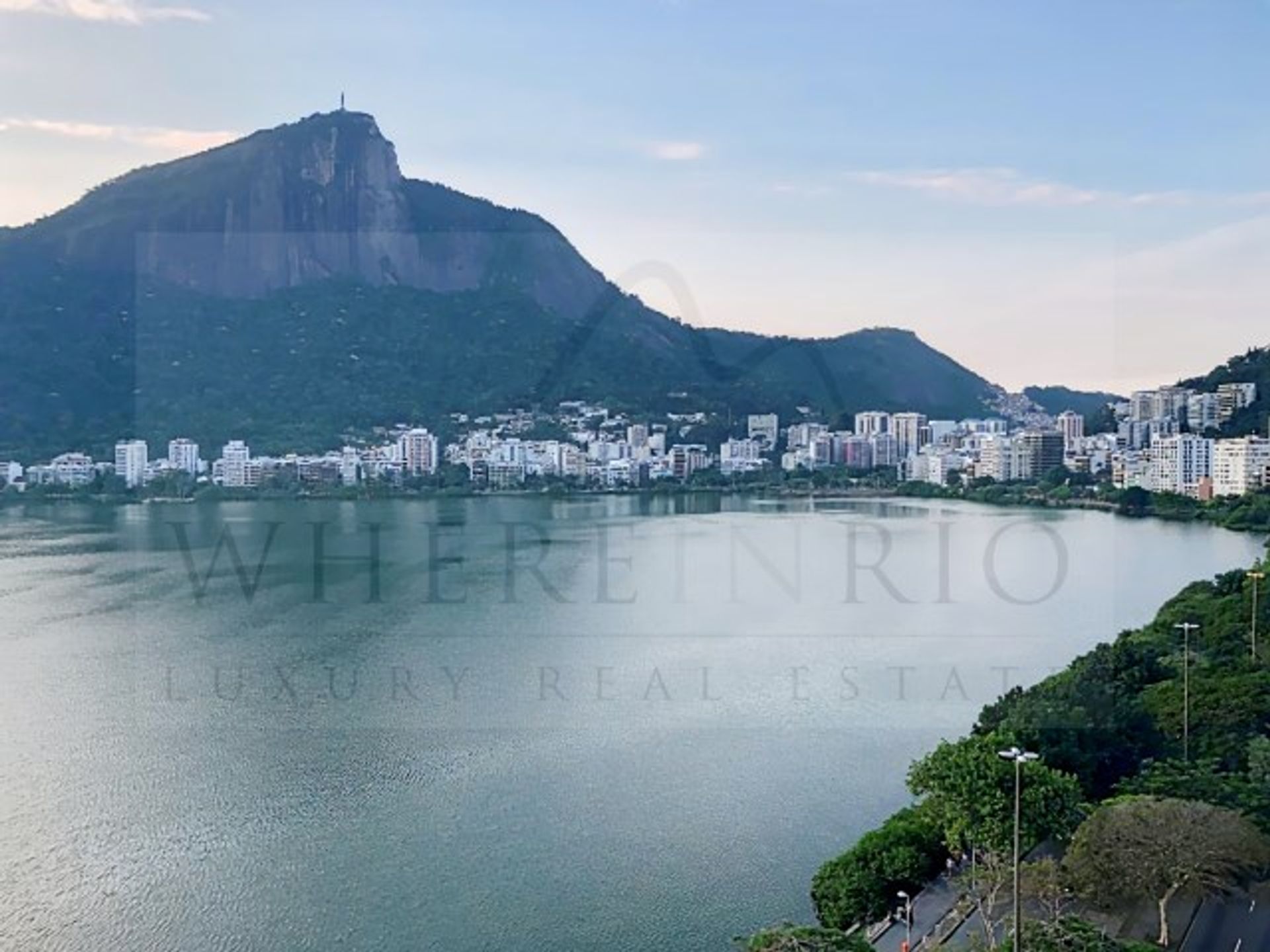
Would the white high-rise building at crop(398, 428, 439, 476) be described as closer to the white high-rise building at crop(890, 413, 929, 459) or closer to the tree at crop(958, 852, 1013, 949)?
the white high-rise building at crop(890, 413, 929, 459)

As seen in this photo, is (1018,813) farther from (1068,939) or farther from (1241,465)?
(1241,465)

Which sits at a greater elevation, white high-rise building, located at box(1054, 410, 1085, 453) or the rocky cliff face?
the rocky cliff face

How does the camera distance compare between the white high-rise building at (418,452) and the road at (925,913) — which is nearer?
the road at (925,913)

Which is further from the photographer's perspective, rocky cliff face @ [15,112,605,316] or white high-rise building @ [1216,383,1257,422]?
rocky cliff face @ [15,112,605,316]

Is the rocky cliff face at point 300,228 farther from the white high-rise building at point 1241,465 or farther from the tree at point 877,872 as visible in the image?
the tree at point 877,872

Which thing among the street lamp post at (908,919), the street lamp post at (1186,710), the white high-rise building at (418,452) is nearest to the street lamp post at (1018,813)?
the street lamp post at (908,919)

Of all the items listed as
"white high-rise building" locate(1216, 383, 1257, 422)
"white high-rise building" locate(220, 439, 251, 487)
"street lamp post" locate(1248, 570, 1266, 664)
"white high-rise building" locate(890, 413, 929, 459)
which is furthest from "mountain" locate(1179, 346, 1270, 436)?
"white high-rise building" locate(220, 439, 251, 487)
